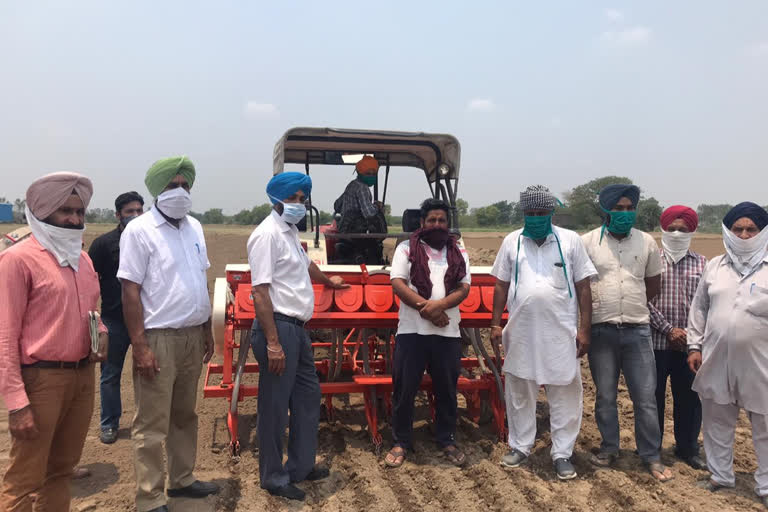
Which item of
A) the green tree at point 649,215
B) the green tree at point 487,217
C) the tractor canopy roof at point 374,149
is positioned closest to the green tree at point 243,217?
the green tree at point 487,217

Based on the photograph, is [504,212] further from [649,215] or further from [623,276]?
[623,276]

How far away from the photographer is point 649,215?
39406 millimetres

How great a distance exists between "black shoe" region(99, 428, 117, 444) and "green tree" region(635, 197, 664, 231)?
1329 inches

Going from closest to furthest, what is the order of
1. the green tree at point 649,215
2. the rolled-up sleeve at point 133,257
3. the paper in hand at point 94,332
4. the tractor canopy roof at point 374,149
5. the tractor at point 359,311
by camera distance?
the paper in hand at point 94,332 → the rolled-up sleeve at point 133,257 → the tractor at point 359,311 → the tractor canopy roof at point 374,149 → the green tree at point 649,215

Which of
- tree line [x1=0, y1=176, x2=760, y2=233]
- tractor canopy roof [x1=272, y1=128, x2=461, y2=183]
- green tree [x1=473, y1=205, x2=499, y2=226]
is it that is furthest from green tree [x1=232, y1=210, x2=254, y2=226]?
tractor canopy roof [x1=272, y1=128, x2=461, y2=183]

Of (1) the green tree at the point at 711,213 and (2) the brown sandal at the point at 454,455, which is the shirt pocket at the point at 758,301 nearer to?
(2) the brown sandal at the point at 454,455

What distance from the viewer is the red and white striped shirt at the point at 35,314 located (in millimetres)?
2236

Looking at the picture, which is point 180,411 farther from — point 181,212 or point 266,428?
point 181,212

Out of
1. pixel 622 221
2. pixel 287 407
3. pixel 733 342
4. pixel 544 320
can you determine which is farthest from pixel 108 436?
pixel 733 342

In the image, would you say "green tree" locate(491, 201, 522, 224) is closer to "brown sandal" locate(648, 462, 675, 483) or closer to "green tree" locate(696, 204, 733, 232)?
"green tree" locate(696, 204, 733, 232)

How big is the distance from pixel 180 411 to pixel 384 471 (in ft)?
4.64

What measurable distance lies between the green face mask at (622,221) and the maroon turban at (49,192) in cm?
321

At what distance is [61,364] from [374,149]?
4.22m

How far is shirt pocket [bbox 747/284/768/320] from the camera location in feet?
10.1
